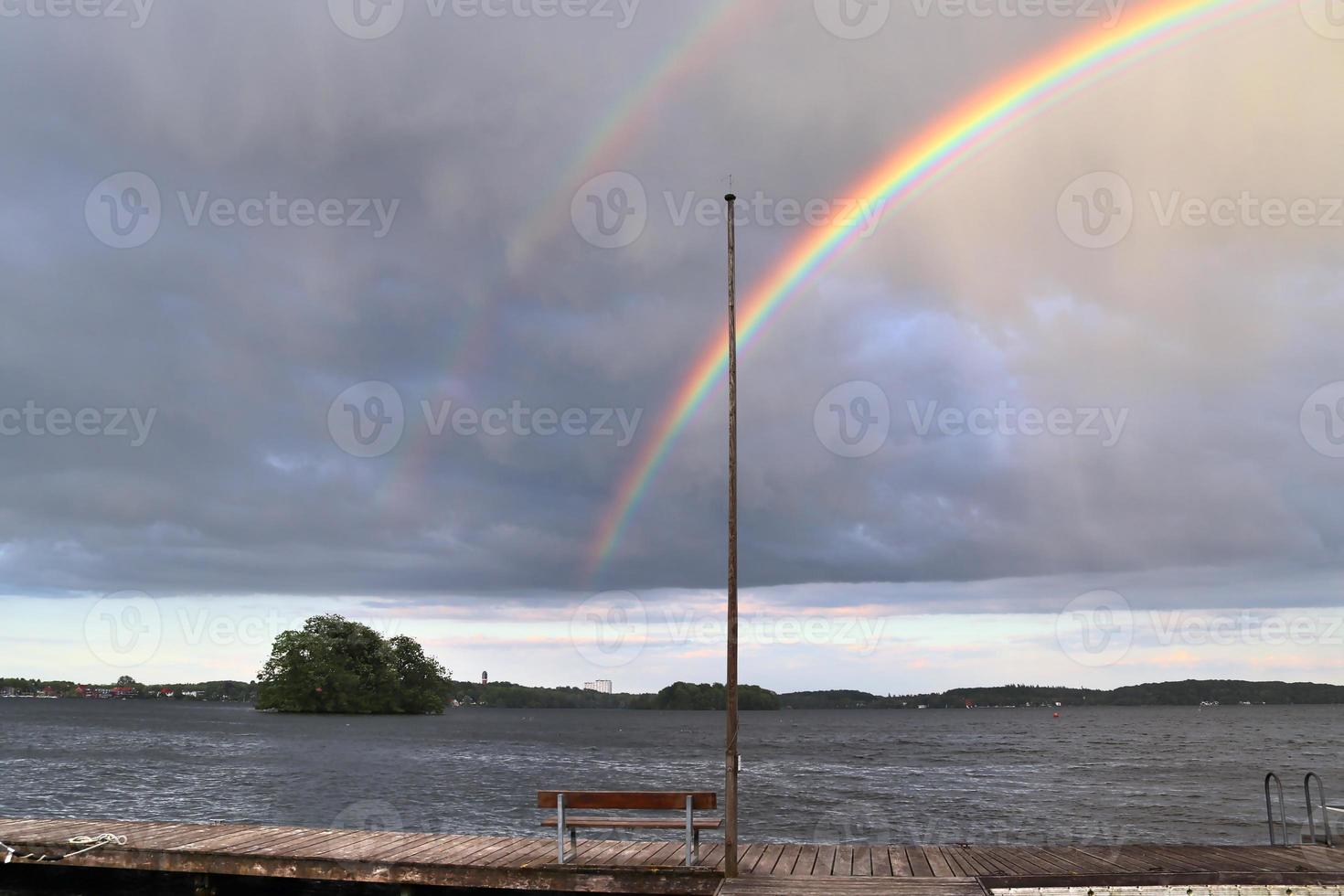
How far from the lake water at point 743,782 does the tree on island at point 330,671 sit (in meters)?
47.0

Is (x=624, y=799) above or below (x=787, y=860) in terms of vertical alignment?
above

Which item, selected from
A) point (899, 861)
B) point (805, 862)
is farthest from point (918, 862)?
point (805, 862)

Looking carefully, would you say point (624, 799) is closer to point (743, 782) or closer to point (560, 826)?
point (560, 826)

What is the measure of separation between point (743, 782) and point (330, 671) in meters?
132

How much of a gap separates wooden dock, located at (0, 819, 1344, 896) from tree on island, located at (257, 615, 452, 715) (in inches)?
6457

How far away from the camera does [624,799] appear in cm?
1544

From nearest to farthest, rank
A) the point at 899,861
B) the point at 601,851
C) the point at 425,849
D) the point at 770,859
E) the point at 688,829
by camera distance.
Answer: the point at 688,829, the point at 899,861, the point at 770,859, the point at 601,851, the point at 425,849

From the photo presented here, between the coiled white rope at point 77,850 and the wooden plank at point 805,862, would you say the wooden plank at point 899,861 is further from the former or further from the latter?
the coiled white rope at point 77,850

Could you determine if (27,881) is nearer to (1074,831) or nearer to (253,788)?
(1074,831)

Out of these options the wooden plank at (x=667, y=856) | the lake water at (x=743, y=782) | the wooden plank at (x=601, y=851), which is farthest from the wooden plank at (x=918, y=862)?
the lake water at (x=743, y=782)

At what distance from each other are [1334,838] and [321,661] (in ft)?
563

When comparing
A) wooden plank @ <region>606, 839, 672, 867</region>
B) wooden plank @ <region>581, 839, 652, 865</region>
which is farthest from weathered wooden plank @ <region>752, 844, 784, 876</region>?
wooden plank @ <region>581, 839, 652, 865</region>

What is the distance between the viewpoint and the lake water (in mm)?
38375

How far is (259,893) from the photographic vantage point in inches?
740
